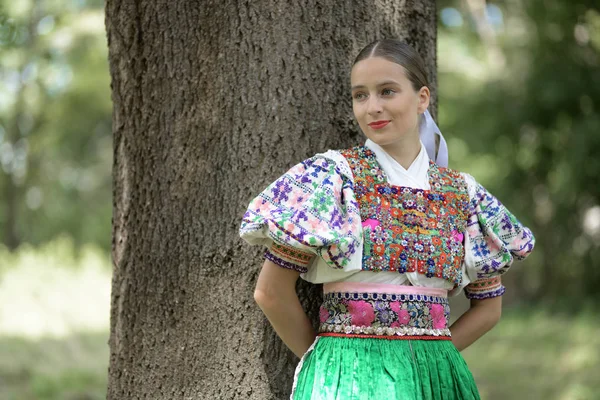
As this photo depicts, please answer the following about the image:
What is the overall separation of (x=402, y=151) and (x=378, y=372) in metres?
0.60

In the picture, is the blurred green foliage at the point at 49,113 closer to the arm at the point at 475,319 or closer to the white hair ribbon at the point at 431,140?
the white hair ribbon at the point at 431,140

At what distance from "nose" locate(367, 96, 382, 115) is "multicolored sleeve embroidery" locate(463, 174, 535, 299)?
387 millimetres

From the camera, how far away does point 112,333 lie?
99.1 inches

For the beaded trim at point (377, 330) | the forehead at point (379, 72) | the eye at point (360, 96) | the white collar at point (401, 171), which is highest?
the forehead at point (379, 72)

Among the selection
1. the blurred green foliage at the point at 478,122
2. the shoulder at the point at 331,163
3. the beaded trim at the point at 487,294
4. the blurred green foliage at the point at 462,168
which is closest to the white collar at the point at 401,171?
the shoulder at the point at 331,163

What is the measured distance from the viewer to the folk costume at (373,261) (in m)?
1.85

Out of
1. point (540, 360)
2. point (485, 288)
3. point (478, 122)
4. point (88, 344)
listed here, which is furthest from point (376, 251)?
point (478, 122)

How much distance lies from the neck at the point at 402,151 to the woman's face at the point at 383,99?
52 millimetres

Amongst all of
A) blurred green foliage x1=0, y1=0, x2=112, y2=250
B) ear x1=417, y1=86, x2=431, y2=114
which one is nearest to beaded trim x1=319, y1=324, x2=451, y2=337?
ear x1=417, y1=86, x2=431, y2=114

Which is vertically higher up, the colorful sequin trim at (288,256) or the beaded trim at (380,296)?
the colorful sequin trim at (288,256)

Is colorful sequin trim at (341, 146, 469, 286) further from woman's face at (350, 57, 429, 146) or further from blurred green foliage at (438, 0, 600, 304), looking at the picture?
blurred green foliage at (438, 0, 600, 304)

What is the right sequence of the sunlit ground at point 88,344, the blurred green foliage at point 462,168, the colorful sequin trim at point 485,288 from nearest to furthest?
the colorful sequin trim at point 485,288 < the sunlit ground at point 88,344 < the blurred green foliage at point 462,168

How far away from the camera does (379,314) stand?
1.91 metres

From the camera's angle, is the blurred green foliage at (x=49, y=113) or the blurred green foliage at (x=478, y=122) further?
the blurred green foliage at (x=49, y=113)
